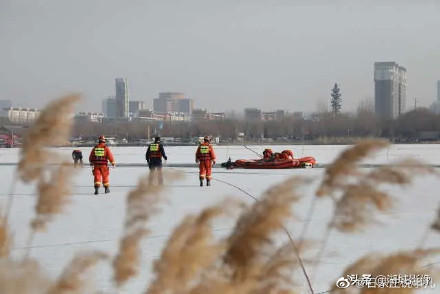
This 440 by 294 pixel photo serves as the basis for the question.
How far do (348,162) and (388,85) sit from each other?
61.7m

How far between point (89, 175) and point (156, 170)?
17.3 metres

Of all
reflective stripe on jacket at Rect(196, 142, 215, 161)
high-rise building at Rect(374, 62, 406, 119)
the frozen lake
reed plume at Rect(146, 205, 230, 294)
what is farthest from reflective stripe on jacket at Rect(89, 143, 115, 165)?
high-rise building at Rect(374, 62, 406, 119)

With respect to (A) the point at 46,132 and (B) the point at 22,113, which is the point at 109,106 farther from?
(A) the point at 46,132

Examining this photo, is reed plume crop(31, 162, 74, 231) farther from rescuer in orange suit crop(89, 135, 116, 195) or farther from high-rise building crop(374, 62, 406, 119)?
high-rise building crop(374, 62, 406, 119)

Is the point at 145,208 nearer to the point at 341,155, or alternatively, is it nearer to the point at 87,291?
the point at 87,291

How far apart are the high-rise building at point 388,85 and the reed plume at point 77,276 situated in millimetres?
56154

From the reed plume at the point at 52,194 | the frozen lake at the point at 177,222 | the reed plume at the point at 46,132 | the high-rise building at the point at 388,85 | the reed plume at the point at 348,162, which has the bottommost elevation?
the frozen lake at the point at 177,222

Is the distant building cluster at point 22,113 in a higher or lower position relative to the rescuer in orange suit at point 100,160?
higher

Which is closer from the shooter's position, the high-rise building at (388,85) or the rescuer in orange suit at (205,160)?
the rescuer in orange suit at (205,160)

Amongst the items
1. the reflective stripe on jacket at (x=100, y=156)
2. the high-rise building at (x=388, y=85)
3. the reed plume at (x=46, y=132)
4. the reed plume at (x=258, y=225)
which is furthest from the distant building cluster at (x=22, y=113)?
the high-rise building at (x=388, y=85)

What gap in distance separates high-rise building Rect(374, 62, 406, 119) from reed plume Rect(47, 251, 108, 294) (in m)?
56.2

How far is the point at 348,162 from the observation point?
1980mm

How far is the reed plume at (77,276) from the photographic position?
7.30ft

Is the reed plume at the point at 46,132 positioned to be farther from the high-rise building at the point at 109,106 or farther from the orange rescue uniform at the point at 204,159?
the high-rise building at the point at 109,106
